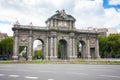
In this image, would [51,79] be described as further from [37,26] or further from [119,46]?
[119,46]

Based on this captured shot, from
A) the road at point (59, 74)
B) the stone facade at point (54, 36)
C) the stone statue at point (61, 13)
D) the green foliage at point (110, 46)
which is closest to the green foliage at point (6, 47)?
the stone facade at point (54, 36)

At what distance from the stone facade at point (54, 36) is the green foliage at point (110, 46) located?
24849 millimetres

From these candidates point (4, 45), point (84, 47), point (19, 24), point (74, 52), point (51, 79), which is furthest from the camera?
point (4, 45)

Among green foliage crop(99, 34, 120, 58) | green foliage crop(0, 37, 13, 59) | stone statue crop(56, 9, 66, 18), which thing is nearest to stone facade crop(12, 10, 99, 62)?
stone statue crop(56, 9, 66, 18)

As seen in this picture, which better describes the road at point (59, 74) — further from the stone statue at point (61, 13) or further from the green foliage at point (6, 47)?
the green foliage at point (6, 47)

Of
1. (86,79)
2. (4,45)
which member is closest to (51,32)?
(4,45)

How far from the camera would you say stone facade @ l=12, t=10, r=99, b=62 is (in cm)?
6512

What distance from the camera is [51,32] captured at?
6731cm

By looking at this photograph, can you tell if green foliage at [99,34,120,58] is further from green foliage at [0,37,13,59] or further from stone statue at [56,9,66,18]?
green foliage at [0,37,13,59]

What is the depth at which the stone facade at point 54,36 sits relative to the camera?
65.1 m

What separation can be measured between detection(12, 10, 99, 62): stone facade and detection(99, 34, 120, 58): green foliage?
81.5 feet

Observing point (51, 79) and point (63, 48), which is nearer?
point (51, 79)

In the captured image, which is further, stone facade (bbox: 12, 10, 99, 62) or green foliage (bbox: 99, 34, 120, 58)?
green foliage (bbox: 99, 34, 120, 58)

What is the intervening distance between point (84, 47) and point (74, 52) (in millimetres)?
6495
